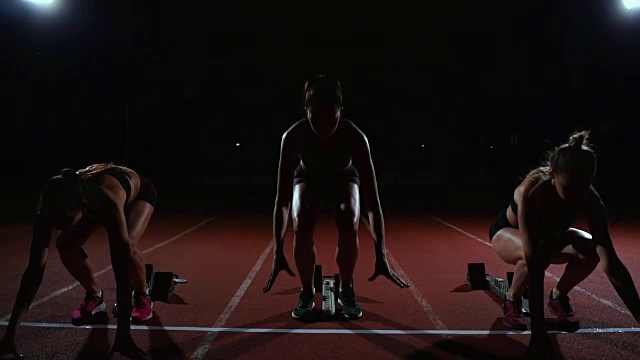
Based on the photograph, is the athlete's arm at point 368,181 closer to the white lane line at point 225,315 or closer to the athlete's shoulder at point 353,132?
the athlete's shoulder at point 353,132

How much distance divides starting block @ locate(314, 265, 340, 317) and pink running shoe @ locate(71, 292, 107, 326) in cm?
209


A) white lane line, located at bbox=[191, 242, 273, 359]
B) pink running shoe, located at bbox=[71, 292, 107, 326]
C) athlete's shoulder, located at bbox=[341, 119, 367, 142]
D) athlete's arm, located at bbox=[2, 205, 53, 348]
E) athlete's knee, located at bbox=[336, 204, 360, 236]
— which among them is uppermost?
athlete's shoulder, located at bbox=[341, 119, 367, 142]

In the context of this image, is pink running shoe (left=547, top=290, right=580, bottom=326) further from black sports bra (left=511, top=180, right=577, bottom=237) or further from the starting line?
black sports bra (left=511, top=180, right=577, bottom=237)

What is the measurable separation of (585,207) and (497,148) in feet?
82.5

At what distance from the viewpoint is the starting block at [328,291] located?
15.1 ft

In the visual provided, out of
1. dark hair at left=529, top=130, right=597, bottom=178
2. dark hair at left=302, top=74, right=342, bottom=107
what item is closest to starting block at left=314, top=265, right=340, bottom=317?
dark hair at left=302, top=74, right=342, bottom=107

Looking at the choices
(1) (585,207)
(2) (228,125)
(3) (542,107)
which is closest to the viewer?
(1) (585,207)

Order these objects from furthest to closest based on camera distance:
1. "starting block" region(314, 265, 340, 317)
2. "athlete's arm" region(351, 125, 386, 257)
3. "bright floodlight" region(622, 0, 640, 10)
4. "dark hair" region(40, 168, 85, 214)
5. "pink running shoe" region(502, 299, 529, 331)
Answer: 1. "bright floodlight" region(622, 0, 640, 10)
2. "starting block" region(314, 265, 340, 317)
3. "pink running shoe" region(502, 299, 529, 331)
4. "athlete's arm" region(351, 125, 386, 257)
5. "dark hair" region(40, 168, 85, 214)

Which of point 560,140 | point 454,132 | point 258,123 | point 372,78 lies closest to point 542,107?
point 560,140

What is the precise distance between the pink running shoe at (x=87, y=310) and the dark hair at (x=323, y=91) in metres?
2.65

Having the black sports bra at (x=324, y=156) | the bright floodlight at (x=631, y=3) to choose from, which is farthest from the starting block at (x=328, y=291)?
the bright floodlight at (x=631, y=3)

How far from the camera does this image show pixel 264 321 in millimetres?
4438

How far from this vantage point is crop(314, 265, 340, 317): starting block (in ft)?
15.1

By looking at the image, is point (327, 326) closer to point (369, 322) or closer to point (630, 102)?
point (369, 322)
